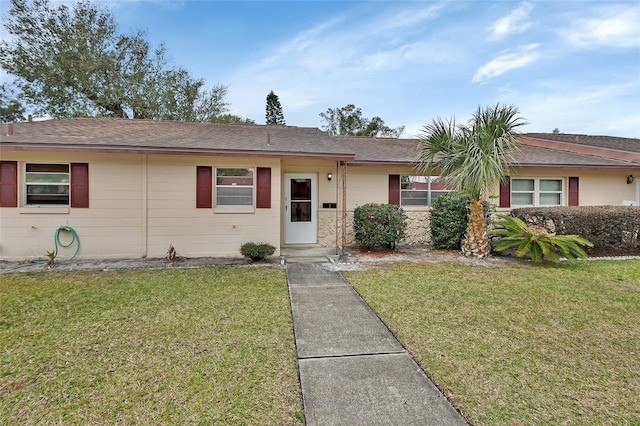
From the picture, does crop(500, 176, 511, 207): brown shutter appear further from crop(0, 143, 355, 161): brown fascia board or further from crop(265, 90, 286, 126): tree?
crop(265, 90, 286, 126): tree

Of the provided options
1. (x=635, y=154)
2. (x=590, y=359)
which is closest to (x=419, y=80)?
(x=635, y=154)

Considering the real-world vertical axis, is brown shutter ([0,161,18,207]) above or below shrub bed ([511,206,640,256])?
above

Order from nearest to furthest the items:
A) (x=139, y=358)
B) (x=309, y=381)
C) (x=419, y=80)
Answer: (x=309, y=381) → (x=139, y=358) → (x=419, y=80)

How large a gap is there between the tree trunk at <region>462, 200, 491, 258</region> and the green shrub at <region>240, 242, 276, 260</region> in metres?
5.11

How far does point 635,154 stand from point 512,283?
1012cm

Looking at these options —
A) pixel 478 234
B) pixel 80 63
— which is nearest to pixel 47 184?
pixel 478 234

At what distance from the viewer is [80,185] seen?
7.30 m

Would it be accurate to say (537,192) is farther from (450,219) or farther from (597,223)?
(450,219)

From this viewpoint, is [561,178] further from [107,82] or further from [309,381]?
[107,82]

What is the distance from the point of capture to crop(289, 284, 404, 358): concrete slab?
3203 mm

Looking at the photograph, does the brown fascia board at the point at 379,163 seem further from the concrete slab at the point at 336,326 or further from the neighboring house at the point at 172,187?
the concrete slab at the point at 336,326

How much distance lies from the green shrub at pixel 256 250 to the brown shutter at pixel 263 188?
3.73ft

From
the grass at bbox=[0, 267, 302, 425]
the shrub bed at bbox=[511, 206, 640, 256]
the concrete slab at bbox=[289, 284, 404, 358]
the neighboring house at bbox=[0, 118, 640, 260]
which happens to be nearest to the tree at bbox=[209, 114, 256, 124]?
the neighboring house at bbox=[0, 118, 640, 260]

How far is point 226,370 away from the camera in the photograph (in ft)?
9.04
